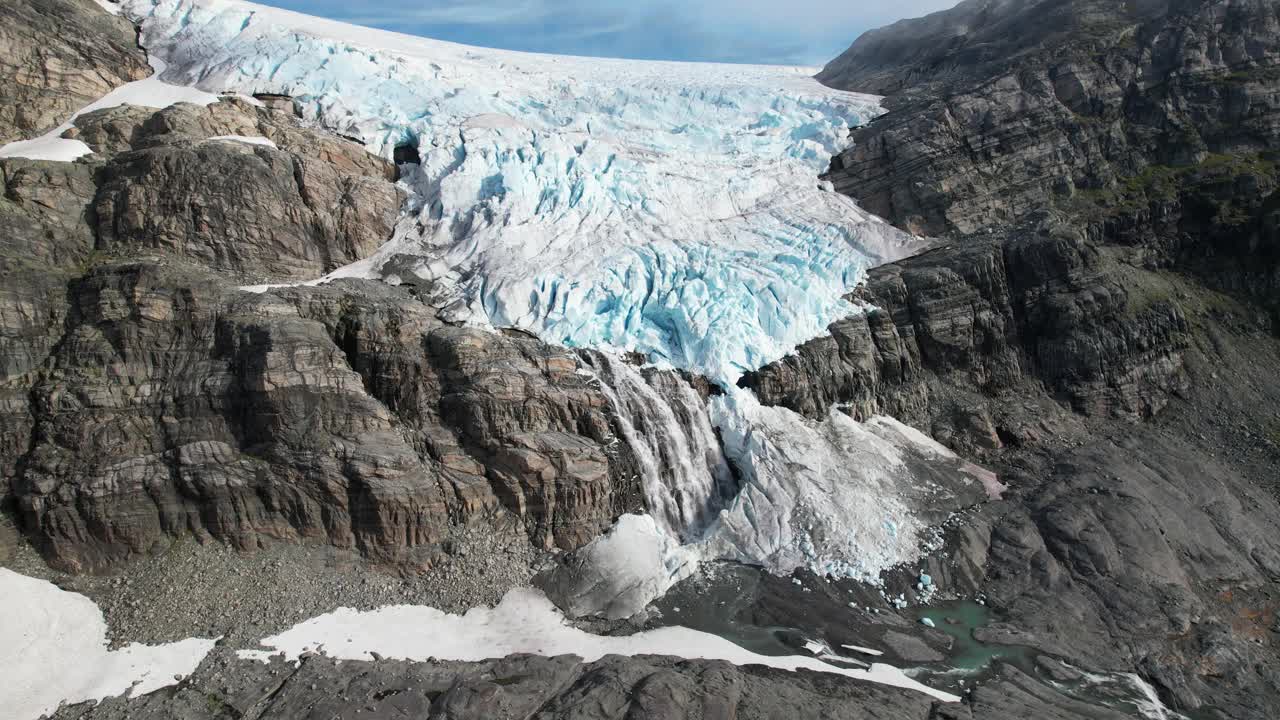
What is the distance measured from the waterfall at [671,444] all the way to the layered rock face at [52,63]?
74.5ft

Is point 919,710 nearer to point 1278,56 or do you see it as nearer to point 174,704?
point 174,704

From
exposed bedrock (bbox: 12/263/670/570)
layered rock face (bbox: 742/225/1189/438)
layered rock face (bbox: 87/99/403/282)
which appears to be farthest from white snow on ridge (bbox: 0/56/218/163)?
layered rock face (bbox: 742/225/1189/438)

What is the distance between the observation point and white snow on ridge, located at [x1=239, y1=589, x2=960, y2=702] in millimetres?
18391

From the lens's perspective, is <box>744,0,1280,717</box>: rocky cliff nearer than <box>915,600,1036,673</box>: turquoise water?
No

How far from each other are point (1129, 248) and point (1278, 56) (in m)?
14.2

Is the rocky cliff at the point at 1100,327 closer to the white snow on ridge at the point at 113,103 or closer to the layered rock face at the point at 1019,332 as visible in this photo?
the layered rock face at the point at 1019,332

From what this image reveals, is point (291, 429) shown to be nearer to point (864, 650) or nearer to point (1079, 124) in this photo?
point (864, 650)

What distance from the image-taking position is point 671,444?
25.4 metres

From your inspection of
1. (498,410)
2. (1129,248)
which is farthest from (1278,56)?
(498,410)

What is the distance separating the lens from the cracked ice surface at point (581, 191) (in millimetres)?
28406

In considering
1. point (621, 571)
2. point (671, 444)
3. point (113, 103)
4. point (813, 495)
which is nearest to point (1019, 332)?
point (813, 495)

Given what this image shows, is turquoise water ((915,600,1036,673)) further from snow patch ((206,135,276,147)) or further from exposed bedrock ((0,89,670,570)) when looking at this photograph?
snow patch ((206,135,276,147))

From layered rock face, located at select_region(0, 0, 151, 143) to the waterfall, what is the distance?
22722 mm

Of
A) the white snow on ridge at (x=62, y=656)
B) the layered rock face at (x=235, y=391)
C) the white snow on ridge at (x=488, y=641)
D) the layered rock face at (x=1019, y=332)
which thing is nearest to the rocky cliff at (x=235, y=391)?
the layered rock face at (x=235, y=391)
